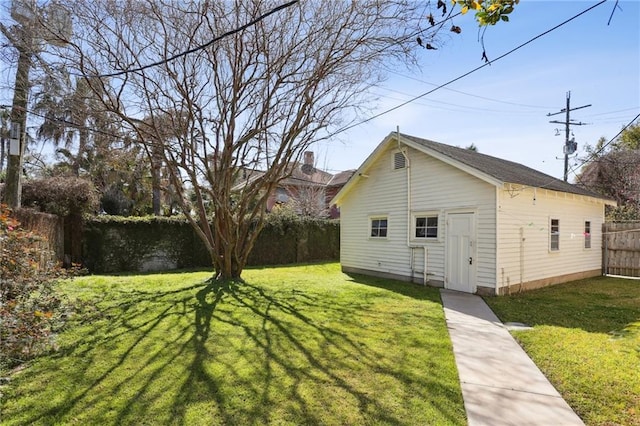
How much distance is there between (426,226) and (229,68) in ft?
22.4

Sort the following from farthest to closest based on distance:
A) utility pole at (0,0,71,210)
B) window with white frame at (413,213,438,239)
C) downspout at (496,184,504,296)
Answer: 1. window with white frame at (413,213,438,239)
2. downspout at (496,184,504,296)
3. utility pole at (0,0,71,210)

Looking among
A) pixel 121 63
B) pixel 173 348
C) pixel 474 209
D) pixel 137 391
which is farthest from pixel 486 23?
pixel 121 63

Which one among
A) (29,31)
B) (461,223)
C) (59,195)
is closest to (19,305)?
(29,31)

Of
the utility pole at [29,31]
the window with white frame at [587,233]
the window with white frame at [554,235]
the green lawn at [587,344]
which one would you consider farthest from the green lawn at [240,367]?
the window with white frame at [587,233]

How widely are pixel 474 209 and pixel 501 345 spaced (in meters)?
4.65

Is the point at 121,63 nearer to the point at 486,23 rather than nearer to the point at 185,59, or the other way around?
the point at 185,59

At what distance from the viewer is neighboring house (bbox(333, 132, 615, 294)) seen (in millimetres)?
8914

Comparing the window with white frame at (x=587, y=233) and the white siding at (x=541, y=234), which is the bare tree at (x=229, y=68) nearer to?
the white siding at (x=541, y=234)

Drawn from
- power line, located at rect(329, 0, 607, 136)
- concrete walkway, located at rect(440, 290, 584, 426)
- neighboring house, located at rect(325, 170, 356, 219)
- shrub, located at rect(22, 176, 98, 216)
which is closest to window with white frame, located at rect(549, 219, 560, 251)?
power line, located at rect(329, 0, 607, 136)

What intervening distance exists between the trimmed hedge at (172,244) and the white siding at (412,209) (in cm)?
444

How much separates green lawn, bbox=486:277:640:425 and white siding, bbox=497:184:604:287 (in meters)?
0.79

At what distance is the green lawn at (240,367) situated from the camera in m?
3.12

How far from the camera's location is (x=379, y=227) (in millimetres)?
11938

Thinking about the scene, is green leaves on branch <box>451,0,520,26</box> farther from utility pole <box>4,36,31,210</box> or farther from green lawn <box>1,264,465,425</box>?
utility pole <box>4,36,31,210</box>
